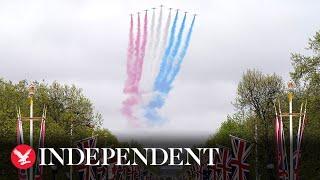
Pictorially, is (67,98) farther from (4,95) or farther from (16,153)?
(16,153)

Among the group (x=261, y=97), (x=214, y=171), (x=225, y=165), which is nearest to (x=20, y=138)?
(x=225, y=165)

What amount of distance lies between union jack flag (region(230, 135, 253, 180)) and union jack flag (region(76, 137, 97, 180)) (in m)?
13.3

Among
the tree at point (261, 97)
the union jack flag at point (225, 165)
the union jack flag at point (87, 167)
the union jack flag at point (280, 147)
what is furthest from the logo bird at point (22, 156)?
the tree at point (261, 97)

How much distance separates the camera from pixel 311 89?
71562 mm

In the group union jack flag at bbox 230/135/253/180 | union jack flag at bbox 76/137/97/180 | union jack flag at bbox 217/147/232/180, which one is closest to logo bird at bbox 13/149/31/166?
union jack flag at bbox 76/137/97/180

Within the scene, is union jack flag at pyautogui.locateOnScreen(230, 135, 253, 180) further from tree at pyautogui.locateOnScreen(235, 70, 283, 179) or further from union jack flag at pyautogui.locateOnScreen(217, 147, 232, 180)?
tree at pyautogui.locateOnScreen(235, 70, 283, 179)

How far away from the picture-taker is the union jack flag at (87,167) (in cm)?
6228

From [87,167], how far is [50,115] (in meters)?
45.6

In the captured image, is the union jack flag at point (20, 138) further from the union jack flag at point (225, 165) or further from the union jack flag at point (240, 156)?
the union jack flag at point (225, 165)

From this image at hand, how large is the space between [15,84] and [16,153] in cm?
4879

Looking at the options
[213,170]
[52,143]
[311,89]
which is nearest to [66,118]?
[52,143]

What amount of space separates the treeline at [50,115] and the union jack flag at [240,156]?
36.7 meters

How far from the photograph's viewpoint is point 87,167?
212 ft

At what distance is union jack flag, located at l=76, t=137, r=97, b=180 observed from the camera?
62281mm
